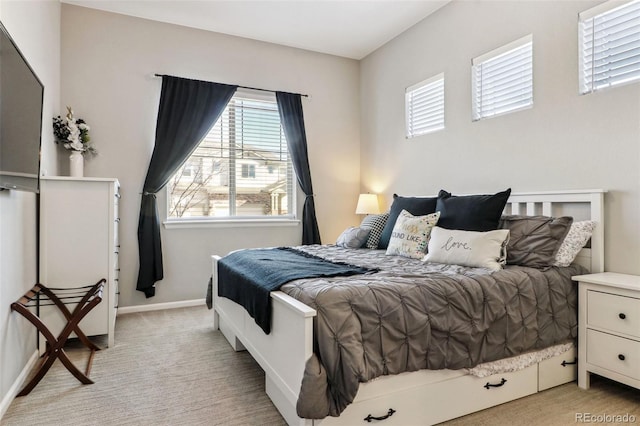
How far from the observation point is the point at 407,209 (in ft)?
10.4

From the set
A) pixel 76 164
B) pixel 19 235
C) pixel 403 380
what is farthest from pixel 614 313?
pixel 76 164

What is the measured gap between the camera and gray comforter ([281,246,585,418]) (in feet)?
4.91

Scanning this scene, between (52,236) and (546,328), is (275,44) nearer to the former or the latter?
(52,236)

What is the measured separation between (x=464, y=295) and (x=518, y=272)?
48 cm

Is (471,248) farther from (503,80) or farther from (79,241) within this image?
(79,241)

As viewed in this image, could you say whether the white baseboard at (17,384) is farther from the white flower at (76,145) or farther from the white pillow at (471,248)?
the white pillow at (471,248)

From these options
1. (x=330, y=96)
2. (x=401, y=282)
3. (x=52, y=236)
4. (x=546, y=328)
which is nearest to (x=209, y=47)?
(x=330, y=96)

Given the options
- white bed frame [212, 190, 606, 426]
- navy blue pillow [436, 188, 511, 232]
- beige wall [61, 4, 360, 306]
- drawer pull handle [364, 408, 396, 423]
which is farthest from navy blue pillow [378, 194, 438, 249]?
drawer pull handle [364, 408, 396, 423]

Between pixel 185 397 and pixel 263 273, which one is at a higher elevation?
pixel 263 273

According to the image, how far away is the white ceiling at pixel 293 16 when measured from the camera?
3.51 meters

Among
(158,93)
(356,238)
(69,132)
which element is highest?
(158,93)

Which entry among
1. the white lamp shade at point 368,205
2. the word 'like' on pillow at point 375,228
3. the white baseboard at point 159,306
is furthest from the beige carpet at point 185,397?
the white lamp shade at point 368,205

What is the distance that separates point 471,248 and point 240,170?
110 inches

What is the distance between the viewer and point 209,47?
407cm
